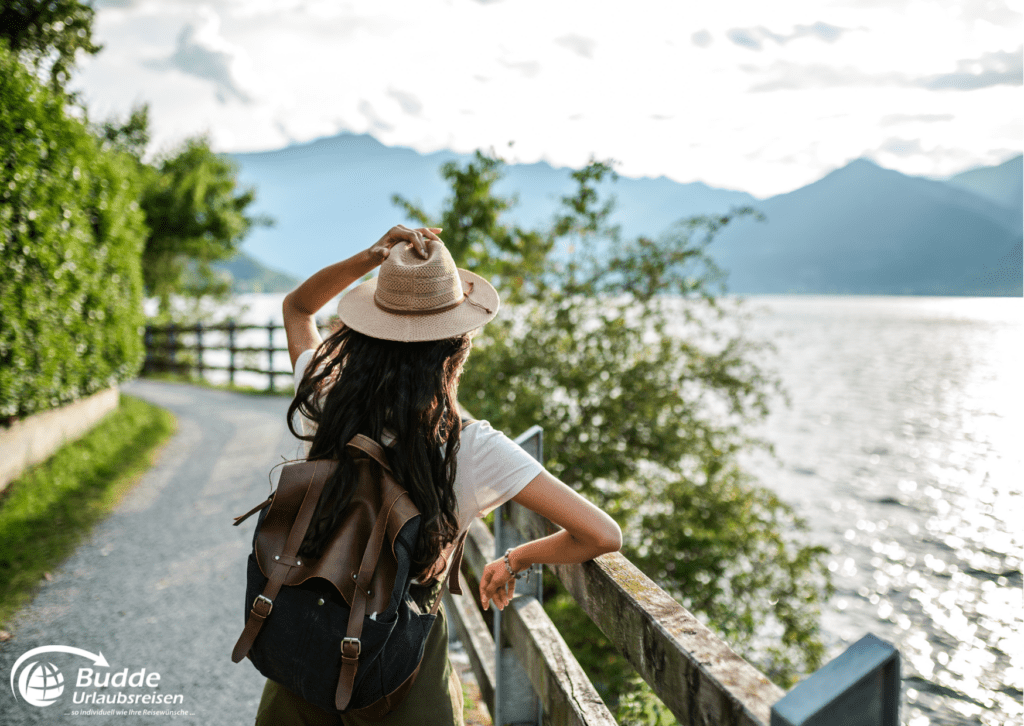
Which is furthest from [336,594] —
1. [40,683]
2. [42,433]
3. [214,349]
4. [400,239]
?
[214,349]

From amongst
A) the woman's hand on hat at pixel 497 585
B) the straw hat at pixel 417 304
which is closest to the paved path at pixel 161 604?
the woman's hand on hat at pixel 497 585

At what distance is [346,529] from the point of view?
136cm

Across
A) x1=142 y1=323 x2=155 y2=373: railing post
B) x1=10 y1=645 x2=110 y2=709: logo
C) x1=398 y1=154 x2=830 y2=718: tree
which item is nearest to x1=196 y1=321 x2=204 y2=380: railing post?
x1=142 y1=323 x2=155 y2=373: railing post

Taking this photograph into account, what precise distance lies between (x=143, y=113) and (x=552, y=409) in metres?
17.0

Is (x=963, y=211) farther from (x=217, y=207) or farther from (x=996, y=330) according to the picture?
(x=217, y=207)

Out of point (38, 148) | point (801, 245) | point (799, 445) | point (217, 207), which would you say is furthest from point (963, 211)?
point (38, 148)

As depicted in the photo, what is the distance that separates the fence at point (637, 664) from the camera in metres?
0.83

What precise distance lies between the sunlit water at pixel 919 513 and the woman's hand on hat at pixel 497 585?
1.51 metres

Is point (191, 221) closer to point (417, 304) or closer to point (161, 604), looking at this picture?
point (161, 604)

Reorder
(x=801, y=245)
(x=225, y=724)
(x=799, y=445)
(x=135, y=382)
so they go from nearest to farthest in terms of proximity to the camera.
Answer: (x=225, y=724), (x=135, y=382), (x=799, y=445), (x=801, y=245)

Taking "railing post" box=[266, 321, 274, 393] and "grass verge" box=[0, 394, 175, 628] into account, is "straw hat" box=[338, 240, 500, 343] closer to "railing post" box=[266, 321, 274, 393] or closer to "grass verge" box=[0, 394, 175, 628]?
"grass verge" box=[0, 394, 175, 628]

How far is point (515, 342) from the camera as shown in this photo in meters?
6.30

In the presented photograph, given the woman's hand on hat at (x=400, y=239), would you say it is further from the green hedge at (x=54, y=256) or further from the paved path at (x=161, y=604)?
the green hedge at (x=54, y=256)

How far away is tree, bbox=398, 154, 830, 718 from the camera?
5.67 m
